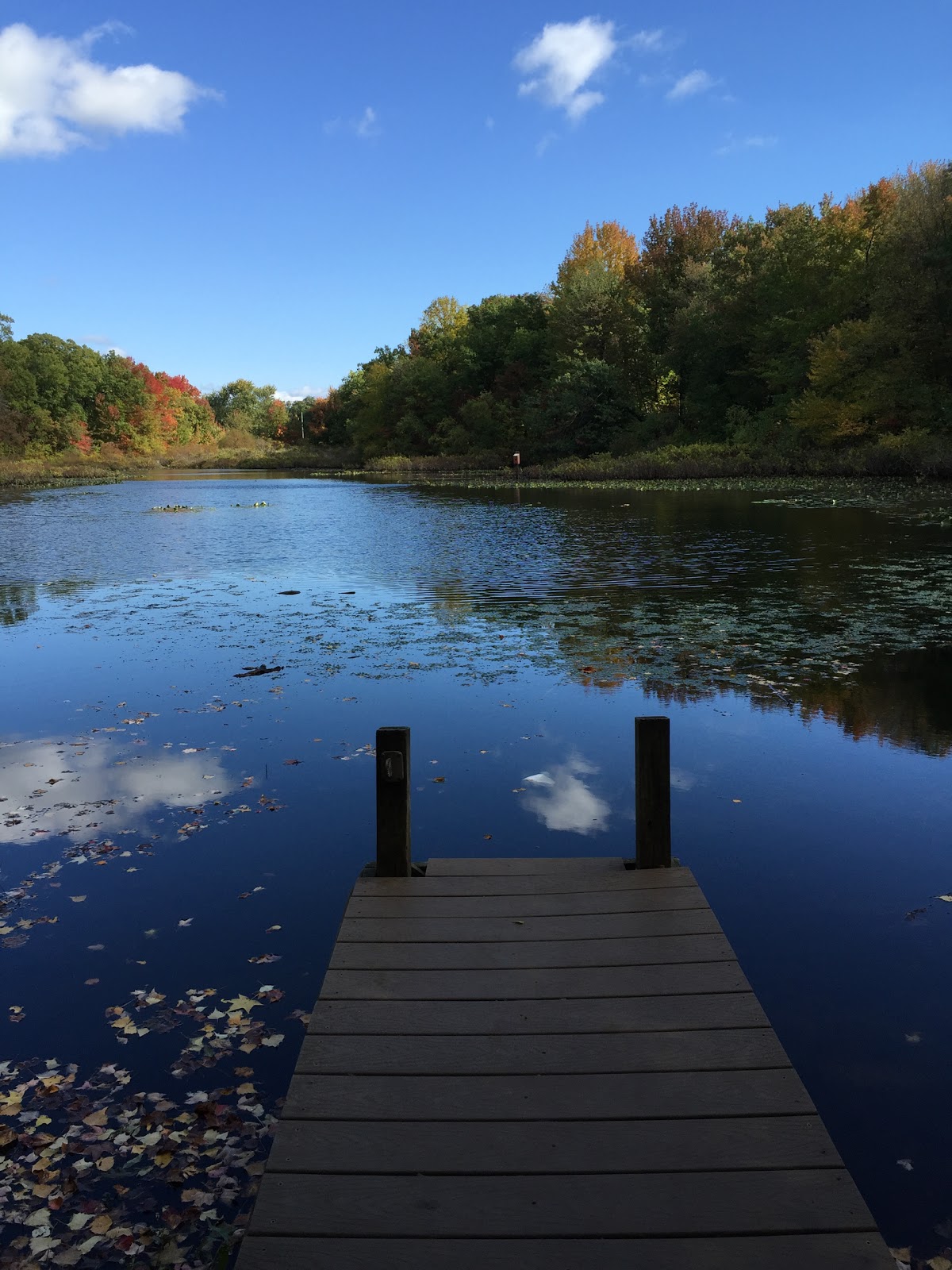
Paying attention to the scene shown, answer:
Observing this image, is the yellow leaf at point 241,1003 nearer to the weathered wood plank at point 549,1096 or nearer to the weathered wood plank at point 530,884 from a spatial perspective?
the weathered wood plank at point 530,884

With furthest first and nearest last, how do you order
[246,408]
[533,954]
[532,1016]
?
[246,408] < [533,954] < [532,1016]

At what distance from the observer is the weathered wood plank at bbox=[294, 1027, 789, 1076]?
3.18 m

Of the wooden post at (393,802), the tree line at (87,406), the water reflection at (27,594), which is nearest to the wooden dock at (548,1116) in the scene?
the wooden post at (393,802)

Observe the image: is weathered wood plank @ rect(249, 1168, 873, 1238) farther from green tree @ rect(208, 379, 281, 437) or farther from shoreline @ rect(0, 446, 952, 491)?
green tree @ rect(208, 379, 281, 437)

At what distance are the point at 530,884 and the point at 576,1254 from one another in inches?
90.3

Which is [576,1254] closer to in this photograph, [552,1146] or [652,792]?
[552,1146]

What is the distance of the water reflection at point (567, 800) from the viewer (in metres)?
6.17

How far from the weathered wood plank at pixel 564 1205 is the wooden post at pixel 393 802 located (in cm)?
206

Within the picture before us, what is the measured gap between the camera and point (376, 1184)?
105 inches

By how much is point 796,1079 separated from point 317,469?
9632 centimetres

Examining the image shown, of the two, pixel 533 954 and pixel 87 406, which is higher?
pixel 87 406

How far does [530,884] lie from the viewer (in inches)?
184

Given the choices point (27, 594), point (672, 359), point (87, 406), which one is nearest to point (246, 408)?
point (87, 406)

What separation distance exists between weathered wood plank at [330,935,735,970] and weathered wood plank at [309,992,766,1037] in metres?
0.28
